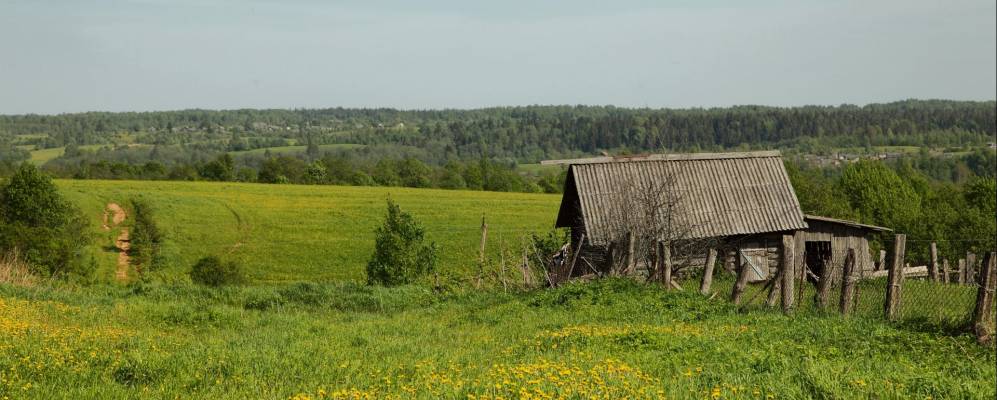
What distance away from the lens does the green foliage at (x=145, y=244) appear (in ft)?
149

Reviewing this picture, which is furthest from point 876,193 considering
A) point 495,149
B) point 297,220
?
point 495,149

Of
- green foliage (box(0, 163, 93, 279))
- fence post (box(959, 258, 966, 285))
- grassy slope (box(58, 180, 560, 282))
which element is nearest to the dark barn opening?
fence post (box(959, 258, 966, 285))

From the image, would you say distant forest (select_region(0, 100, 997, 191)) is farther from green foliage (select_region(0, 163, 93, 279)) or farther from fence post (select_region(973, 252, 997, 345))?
fence post (select_region(973, 252, 997, 345))

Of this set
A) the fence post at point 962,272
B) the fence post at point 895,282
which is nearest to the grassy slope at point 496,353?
the fence post at point 895,282

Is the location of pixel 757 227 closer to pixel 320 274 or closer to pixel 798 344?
pixel 798 344

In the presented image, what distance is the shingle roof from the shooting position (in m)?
26.2

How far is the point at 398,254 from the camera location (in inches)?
1169

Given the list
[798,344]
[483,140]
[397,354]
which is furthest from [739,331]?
[483,140]

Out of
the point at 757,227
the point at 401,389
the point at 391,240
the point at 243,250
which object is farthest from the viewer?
the point at 243,250

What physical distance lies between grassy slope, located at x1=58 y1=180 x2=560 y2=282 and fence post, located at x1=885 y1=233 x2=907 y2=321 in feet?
96.9

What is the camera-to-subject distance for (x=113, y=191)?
6338cm

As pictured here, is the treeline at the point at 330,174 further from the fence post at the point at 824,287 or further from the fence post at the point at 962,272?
the fence post at the point at 824,287

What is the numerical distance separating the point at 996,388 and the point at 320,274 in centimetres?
4064

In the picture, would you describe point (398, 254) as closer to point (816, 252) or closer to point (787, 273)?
point (816, 252)
